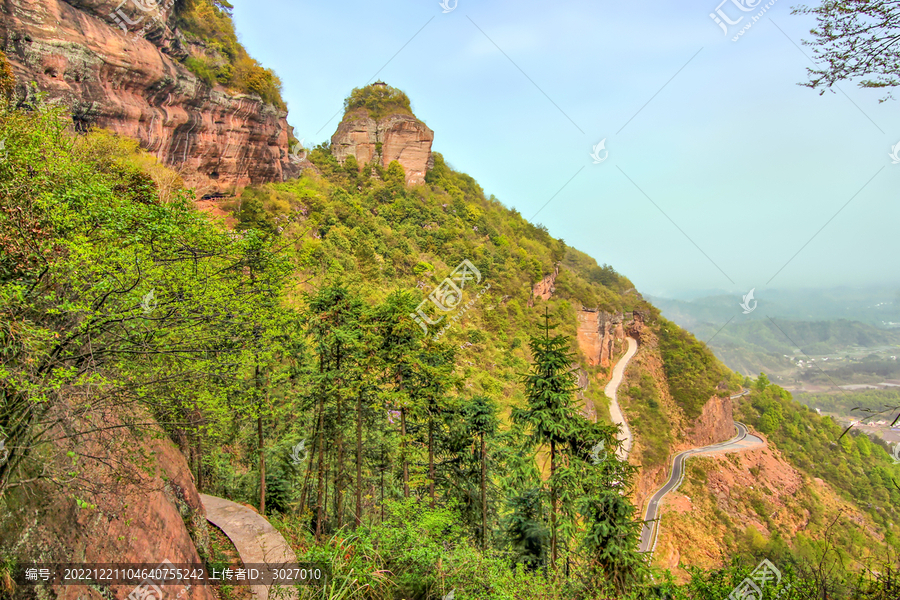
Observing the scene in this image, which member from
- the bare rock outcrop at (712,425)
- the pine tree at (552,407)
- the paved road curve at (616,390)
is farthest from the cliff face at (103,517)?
the bare rock outcrop at (712,425)

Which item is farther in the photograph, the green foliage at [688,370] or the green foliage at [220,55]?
the green foliage at [688,370]

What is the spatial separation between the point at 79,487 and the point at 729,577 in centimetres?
1085

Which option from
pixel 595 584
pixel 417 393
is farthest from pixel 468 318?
pixel 595 584

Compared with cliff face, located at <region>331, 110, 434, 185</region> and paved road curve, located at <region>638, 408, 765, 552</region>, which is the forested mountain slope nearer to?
paved road curve, located at <region>638, 408, 765, 552</region>

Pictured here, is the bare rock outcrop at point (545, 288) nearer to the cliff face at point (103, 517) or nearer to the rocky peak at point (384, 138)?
the rocky peak at point (384, 138)

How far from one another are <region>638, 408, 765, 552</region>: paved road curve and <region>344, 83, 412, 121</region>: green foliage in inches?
1981

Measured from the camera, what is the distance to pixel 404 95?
52.1 meters

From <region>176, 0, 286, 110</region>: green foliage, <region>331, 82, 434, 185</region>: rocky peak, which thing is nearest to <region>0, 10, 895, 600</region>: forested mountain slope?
<region>176, 0, 286, 110</region>: green foliage

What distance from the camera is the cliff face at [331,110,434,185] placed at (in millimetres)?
47906

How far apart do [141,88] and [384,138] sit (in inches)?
1172

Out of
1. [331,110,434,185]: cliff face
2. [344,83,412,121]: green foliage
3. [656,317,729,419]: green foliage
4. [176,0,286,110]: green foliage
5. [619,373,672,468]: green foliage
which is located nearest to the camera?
[176,0,286,110]: green foliage

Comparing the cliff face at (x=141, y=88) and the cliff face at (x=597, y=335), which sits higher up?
the cliff face at (x=141, y=88)

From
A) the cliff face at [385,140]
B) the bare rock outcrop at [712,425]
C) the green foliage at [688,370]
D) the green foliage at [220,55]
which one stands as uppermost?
the cliff face at [385,140]

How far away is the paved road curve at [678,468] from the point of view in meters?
29.4
